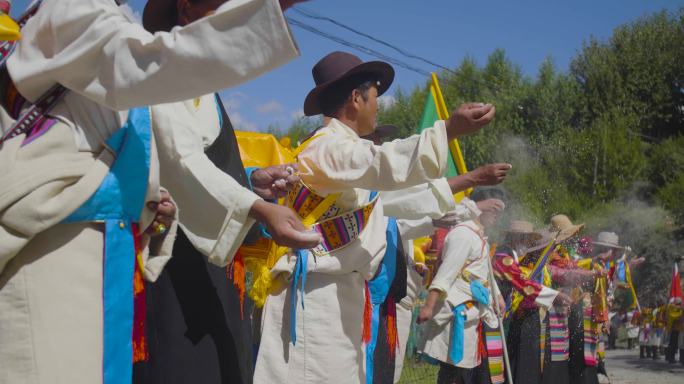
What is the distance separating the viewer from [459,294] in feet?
23.3

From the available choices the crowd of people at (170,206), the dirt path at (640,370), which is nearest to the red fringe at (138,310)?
the crowd of people at (170,206)

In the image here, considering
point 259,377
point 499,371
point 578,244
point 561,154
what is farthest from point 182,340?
point 561,154

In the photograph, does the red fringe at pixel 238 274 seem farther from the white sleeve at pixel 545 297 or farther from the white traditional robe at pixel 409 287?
the white sleeve at pixel 545 297

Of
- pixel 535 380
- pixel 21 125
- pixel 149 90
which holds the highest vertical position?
pixel 149 90

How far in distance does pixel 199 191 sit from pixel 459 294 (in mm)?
5223

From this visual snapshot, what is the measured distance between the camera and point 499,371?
779 centimetres

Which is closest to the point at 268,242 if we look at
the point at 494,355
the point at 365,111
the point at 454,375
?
the point at 365,111

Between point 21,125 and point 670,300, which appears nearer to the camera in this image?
point 21,125

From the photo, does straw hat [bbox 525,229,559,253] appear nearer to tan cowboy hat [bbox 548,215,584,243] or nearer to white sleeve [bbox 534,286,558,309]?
tan cowboy hat [bbox 548,215,584,243]

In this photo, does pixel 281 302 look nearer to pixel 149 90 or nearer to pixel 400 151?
pixel 400 151

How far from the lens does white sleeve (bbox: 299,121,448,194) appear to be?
3.01 meters

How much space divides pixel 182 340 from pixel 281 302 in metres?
1.56

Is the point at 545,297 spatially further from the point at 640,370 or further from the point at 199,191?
the point at 640,370

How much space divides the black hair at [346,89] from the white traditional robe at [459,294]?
2.99m
